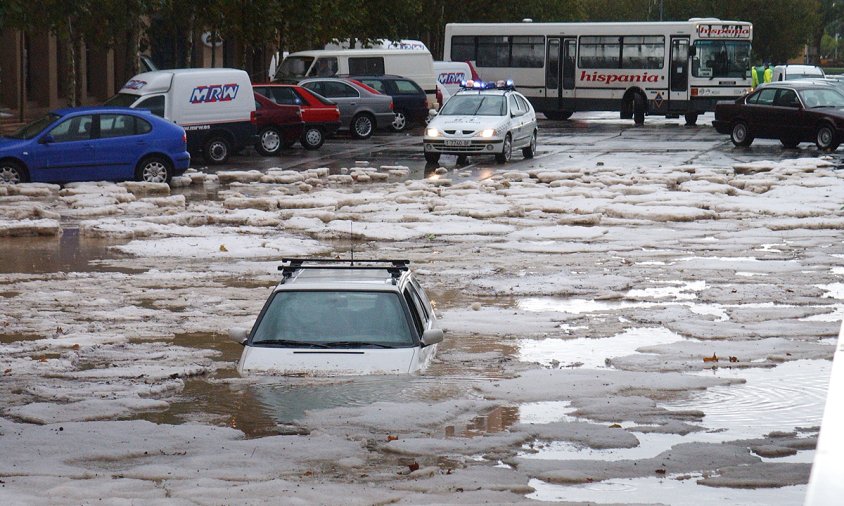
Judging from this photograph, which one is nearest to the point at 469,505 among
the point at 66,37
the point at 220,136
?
the point at 220,136

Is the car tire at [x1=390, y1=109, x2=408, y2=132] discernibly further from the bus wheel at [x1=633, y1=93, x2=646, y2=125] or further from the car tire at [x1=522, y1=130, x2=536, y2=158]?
the car tire at [x1=522, y1=130, x2=536, y2=158]

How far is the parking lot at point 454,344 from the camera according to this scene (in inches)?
310

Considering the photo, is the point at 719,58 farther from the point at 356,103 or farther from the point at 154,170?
the point at 154,170

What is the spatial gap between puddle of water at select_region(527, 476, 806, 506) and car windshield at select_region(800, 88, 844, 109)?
27.9 metres

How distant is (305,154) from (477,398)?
23463mm

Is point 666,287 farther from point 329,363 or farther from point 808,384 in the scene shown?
point 329,363

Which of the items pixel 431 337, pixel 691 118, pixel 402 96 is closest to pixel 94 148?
pixel 431 337

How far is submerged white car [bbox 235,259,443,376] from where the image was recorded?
9648 millimetres

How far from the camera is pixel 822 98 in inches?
1350

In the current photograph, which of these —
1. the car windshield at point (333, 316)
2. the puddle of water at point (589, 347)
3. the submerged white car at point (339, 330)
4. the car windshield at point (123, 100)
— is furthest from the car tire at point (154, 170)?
the car windshield at point (333, 316)

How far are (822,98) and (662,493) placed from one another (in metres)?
28.7

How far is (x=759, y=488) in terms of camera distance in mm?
7523

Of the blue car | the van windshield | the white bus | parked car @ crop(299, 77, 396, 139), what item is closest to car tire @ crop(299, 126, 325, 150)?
parked car @ crop(299, 77, 396, 139)

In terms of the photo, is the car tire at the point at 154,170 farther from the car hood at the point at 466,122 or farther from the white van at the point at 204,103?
the car hood at the point at 466,122
